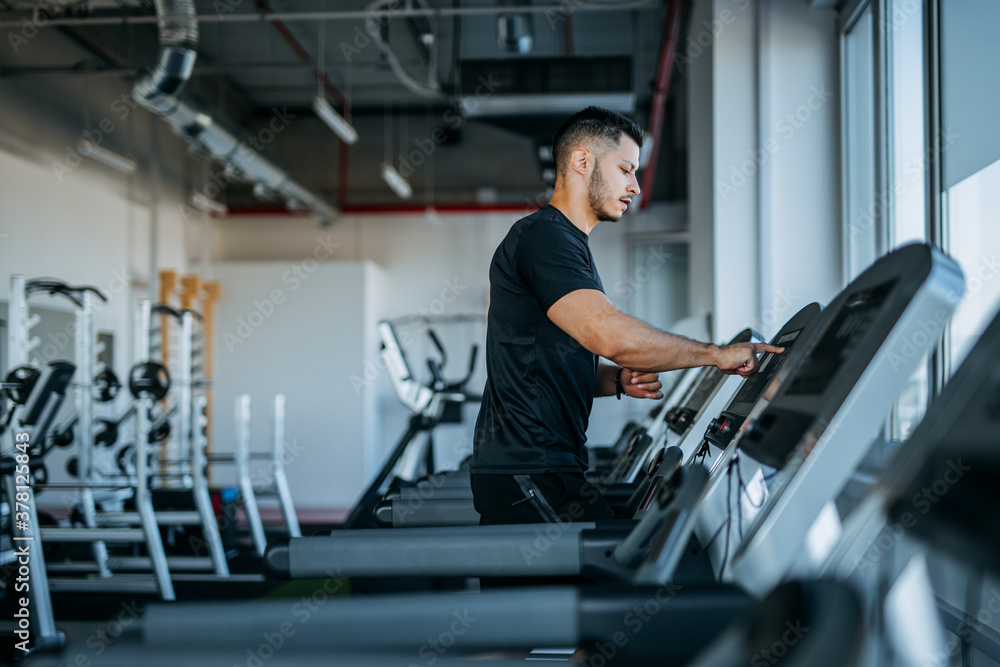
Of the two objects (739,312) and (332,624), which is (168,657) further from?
(739,312)

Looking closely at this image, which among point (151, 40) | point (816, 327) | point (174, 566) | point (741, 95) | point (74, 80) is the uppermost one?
point (151, 40)

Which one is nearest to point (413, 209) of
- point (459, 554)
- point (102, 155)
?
point (102, 155)

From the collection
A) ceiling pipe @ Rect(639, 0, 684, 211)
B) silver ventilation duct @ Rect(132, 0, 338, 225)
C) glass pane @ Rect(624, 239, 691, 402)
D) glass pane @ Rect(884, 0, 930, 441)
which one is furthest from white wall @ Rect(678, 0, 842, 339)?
glass pane @ Rect(624, 239, 691, 402)

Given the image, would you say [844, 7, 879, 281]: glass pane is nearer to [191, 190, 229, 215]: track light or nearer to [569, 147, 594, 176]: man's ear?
[569, 147, 594, 176]: man's ear

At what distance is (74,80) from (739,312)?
18.3 feet

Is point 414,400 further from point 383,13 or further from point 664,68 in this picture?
point 664,68

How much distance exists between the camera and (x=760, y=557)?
957 mm

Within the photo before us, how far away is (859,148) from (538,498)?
2651 millimetres

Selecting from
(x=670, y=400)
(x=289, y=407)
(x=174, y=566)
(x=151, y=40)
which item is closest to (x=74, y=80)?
(x=151, y=40)

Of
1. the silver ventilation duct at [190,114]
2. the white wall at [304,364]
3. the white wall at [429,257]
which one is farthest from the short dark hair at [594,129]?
the white wall at [429,257]

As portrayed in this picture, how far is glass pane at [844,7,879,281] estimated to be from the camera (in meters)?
3.44

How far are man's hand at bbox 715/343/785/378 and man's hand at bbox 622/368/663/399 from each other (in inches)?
17.0

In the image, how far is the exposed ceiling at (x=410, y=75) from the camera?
5.03 meters

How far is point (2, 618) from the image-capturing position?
12.2 ft
